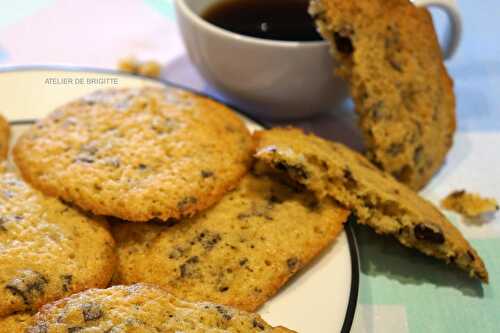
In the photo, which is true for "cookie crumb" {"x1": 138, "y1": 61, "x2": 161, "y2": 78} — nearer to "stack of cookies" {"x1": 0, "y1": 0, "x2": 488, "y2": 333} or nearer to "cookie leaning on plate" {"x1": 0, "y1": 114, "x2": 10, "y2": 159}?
"stack of cookies" {"x1": 0, "y1": 0, "x2": 488, "y2": 333}

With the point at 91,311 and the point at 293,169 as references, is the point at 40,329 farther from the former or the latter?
the point at 293,169

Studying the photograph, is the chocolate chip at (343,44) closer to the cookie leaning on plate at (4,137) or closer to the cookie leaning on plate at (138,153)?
the cookie leaning on plate at (138,153)

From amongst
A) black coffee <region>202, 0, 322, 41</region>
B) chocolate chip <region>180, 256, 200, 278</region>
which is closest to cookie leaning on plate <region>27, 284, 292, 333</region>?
chocolate chip <region>180, 256, 200, 278</region>

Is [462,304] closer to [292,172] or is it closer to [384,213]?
[384,213]

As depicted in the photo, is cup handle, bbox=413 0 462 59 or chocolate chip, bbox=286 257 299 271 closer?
chocolate chip, bbox=286 257 299 271

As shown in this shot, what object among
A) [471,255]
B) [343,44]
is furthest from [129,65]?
[471,255]

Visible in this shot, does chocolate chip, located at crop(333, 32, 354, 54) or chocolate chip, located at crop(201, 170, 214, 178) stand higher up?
chocolate chip, located at crop(333, 32, 354, 54)
